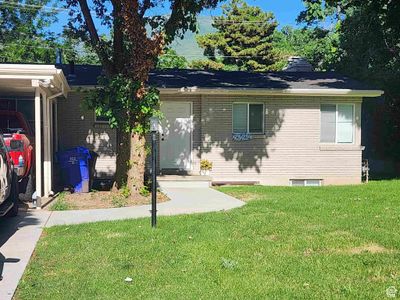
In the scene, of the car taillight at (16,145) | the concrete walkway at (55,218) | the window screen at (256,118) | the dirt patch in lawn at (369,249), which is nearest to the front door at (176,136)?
the window screen at (256,118)

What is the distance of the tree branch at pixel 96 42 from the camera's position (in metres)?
12.1

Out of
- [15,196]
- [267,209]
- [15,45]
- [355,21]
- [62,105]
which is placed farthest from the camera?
[15,45]

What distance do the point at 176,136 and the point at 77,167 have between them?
13.3ft

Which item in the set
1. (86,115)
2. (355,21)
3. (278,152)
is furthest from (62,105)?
(355,21)

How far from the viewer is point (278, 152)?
16.1m

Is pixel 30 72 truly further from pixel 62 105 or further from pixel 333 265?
pixel 333 265

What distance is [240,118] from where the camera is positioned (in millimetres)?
16031

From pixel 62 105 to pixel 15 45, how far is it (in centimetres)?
2042

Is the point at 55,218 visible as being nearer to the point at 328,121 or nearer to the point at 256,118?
the point at 256,118

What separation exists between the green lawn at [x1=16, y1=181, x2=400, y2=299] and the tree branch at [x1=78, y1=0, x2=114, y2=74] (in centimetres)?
459

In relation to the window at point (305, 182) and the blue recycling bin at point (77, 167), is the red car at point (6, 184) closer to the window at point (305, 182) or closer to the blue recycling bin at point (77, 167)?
the blue recycling bin at point (77, 167)

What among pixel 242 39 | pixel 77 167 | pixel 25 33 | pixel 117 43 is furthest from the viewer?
pixel 242 39

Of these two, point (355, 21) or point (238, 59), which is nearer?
point (355, 21)

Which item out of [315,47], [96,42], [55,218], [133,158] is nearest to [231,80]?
[96,42]
